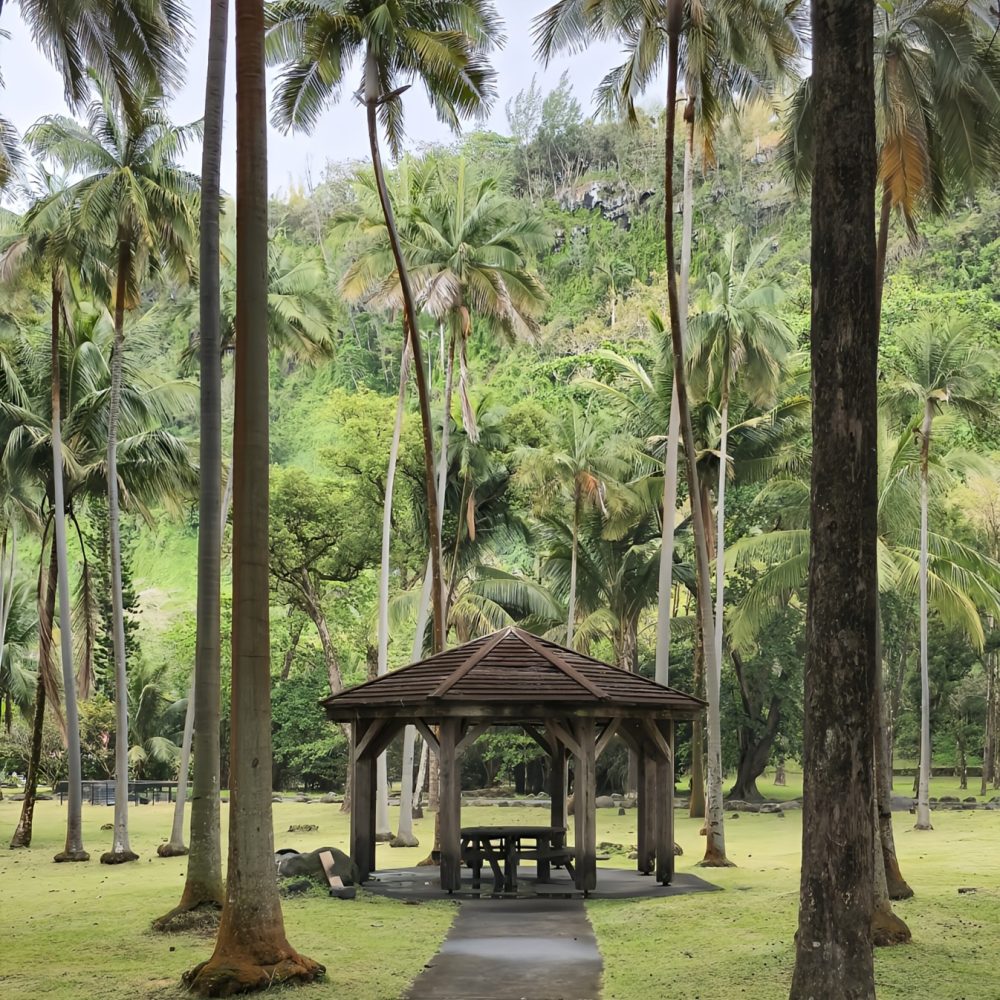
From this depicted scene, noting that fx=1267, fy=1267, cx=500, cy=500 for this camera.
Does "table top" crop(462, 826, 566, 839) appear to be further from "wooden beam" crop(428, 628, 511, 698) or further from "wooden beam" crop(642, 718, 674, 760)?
"wooden beam" crop(428, 628, 511, 698)

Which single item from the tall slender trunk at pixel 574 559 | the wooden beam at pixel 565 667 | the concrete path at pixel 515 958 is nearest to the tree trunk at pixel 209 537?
the concrete path at pixel 515 958

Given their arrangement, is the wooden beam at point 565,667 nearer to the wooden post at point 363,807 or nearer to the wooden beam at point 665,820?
the wooden beam at point 665,820

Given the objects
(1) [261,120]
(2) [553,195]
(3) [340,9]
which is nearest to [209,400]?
(1) [261,120]

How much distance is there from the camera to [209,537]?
1323 cm

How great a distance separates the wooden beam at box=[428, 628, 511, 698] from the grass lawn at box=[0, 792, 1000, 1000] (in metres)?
2.45

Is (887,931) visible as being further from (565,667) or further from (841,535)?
(565,667)

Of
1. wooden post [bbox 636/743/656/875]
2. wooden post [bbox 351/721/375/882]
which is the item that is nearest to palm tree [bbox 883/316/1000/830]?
wooden post [bbox 636/743/656/875]

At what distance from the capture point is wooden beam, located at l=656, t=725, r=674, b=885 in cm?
1631

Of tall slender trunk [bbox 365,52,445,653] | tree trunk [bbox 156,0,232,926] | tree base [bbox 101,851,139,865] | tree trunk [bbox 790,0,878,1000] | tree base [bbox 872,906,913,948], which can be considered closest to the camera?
tree trunk [bbox 790,0,878,1000]

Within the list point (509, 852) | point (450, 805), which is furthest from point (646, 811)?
point (450, 805)

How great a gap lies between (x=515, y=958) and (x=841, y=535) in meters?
5.16

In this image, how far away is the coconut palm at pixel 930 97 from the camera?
13.2 metres

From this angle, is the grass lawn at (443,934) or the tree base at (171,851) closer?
the grass lawn at (443,934)

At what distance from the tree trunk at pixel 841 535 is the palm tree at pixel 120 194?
1444 cm
